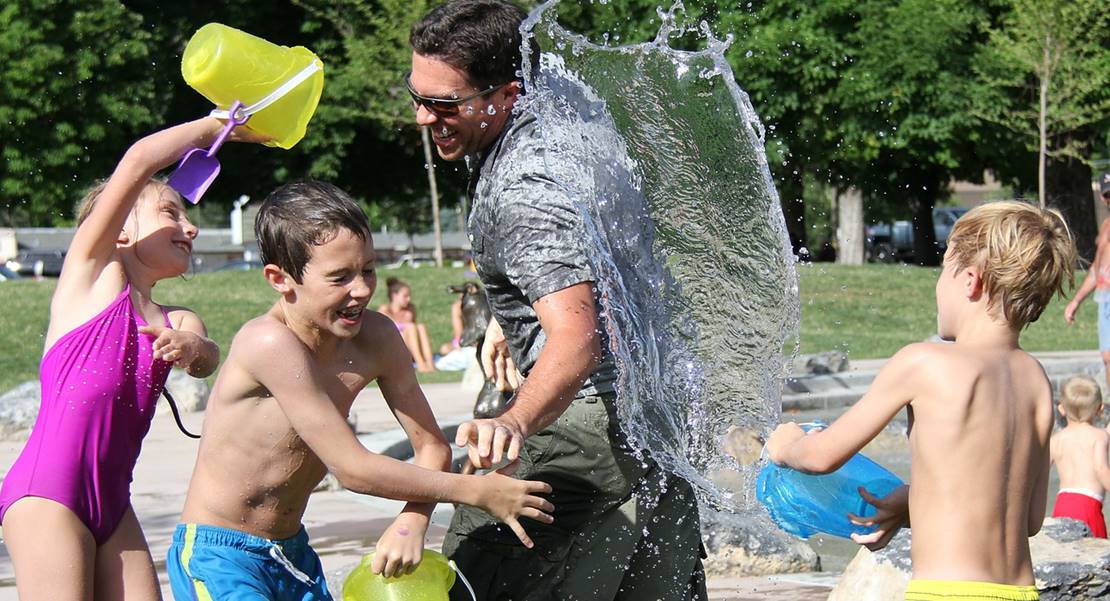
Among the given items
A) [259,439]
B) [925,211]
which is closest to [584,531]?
[259,439]

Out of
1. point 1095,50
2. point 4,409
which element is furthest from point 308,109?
point 1095,50

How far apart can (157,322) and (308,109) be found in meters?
0.68

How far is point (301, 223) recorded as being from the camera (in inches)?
126

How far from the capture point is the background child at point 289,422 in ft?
10.2

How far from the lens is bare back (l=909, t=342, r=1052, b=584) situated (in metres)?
3.10

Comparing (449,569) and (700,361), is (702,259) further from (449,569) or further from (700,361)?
(449,569)

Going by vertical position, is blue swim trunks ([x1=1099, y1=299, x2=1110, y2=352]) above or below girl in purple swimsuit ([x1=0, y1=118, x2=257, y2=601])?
below

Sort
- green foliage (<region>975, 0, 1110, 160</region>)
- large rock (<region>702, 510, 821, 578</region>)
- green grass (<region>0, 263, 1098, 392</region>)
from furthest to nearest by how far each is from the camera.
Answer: green foliage (<region>975, 0, 1110, 160</region>)
green grass (<region>0, 263, 1098, 392</region>)
large rock (<region>702, 510, 821, 578</region>)

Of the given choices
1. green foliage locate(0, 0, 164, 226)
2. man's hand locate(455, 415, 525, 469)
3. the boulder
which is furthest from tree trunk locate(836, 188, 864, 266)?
man's hand locate(455, 415, 525, 469)

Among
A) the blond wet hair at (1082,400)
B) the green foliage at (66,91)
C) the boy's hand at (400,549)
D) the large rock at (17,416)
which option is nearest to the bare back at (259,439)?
the boy's hand at (400,549)

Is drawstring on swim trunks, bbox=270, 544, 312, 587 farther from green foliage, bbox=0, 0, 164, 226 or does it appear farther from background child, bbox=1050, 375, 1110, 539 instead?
green foliage, bbox=0, 0, 164, 226

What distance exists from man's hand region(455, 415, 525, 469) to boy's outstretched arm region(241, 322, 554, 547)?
0.46ft

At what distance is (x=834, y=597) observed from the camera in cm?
498

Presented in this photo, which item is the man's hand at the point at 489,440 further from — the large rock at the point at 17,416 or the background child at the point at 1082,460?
the large rock at the point at 17,416
